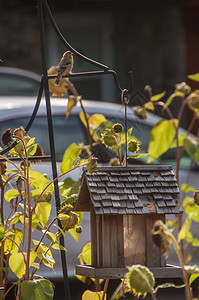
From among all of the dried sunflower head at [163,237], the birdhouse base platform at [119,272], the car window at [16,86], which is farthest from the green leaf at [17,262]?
the car window at [16,86]

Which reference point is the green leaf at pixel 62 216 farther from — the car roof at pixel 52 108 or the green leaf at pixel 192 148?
the car roof at pixel 52 108

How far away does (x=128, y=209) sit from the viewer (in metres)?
1.67

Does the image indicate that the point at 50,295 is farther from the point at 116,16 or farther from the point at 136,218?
the point at 116,16

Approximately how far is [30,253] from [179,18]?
7412 millimetres

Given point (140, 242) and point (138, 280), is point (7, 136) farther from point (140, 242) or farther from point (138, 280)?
point (138, 280)

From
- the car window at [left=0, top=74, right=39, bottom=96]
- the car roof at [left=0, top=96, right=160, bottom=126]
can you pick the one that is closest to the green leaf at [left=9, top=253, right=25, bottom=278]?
the car roof at [left=0, top=96, right=160, bottom=126]

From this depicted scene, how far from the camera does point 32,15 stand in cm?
856

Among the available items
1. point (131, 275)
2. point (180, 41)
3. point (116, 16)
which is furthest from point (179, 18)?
point (131, 275)

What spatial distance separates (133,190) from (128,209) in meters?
0.06

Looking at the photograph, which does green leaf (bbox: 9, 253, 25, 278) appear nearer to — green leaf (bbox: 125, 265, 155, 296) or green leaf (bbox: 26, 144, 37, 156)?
green leaf (bbox: 26, 144, 37, 156)

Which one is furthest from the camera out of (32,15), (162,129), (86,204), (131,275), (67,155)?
(32,15)

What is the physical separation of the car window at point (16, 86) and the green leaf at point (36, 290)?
200 inches

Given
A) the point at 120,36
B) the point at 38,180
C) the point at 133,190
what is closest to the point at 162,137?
the point at 133,190

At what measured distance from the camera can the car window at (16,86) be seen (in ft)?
22.3
